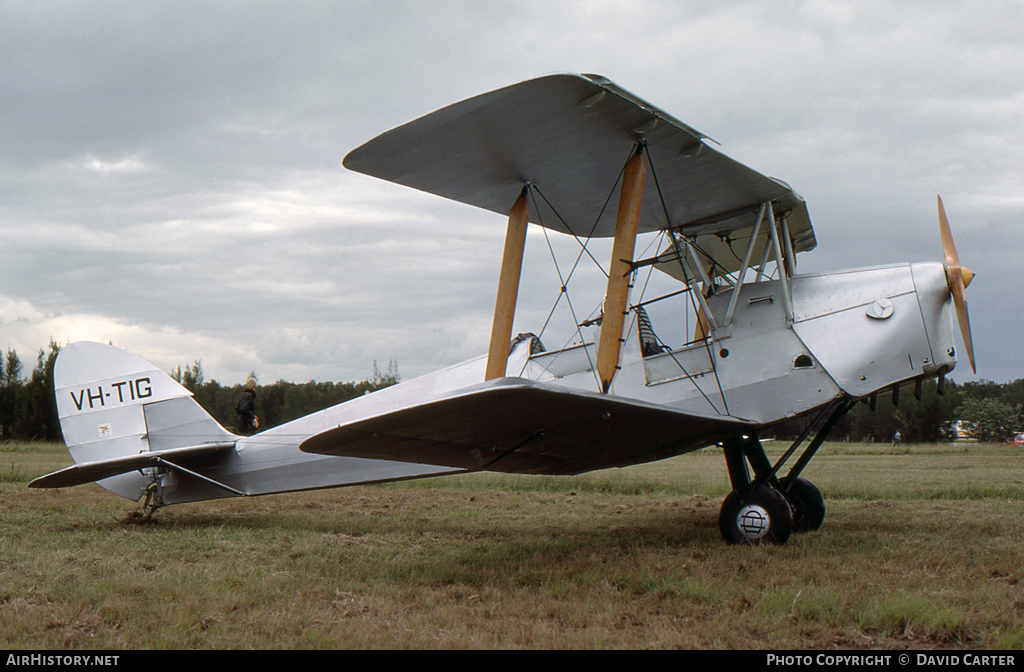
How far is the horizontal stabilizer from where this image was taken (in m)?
7.02

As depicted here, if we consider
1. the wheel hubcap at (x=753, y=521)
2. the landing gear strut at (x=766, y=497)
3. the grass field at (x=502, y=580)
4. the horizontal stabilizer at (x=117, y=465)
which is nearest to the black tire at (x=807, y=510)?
the landing gear strut at (x=766, y=497)

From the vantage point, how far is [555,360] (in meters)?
6.61

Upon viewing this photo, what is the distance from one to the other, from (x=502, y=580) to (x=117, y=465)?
16.1 feet

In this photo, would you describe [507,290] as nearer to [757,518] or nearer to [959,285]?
[757,518]

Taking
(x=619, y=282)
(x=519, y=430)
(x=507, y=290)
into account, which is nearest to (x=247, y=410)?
(x=507, y=290)

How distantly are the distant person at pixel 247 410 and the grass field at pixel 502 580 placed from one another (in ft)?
7.77

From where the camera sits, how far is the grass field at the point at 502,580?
329 centimetres

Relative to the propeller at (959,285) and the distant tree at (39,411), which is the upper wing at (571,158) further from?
the distant tree at (39,411)

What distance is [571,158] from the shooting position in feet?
19.9

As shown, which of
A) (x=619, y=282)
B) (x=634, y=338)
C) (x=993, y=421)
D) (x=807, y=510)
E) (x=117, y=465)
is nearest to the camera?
(x=619, y=282)

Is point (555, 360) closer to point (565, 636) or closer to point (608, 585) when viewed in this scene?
point (608, 585)

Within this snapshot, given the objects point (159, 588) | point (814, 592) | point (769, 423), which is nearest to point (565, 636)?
point (814, 592)

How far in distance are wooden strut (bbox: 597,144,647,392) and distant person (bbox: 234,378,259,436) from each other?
6.84 metres

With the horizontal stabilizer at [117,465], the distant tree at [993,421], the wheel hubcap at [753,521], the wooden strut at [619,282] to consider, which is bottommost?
the distant tree at [993,421]
